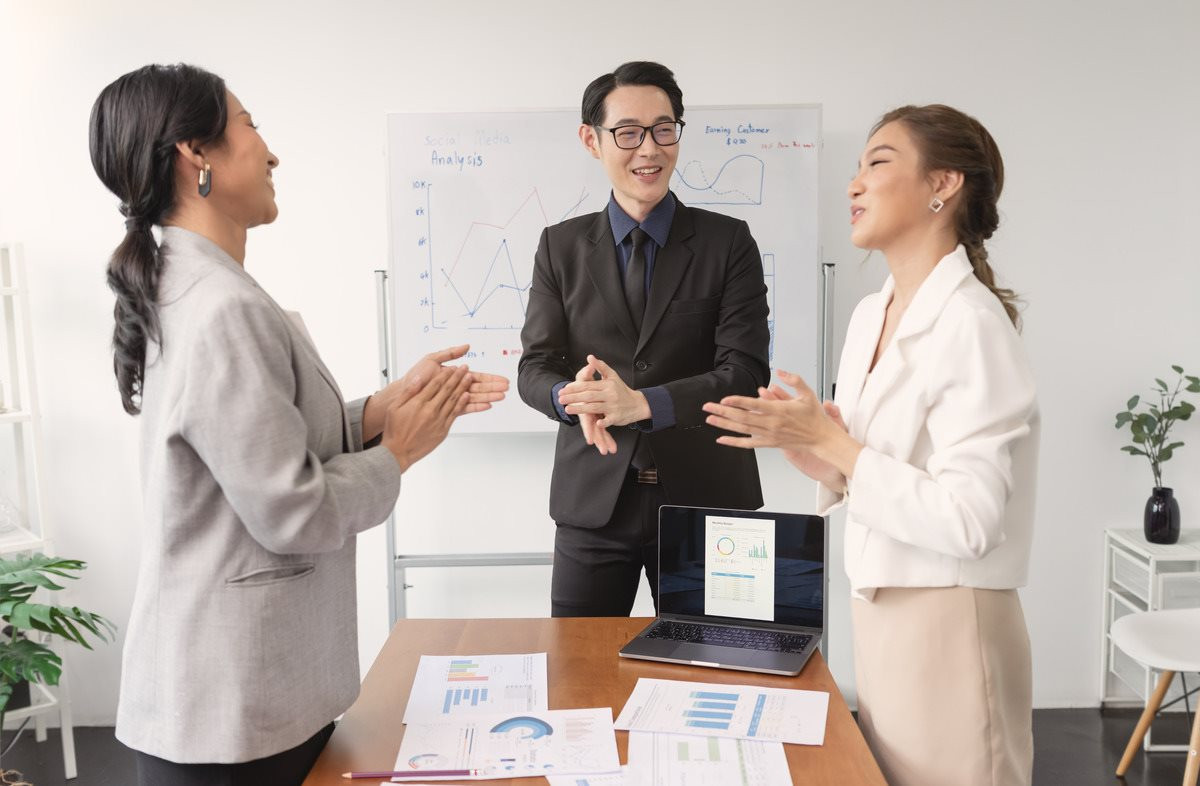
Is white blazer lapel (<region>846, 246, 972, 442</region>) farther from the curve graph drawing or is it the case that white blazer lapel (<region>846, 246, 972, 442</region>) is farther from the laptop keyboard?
the curve graph drawing

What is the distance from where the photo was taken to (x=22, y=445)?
3336 mm

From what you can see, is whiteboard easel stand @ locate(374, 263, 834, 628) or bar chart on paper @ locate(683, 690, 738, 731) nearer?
bar chart on paper @ locate(683, 690, 738, 731)

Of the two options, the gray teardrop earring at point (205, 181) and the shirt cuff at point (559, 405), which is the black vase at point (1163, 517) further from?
the gray teardrop earring at point (205, 181)

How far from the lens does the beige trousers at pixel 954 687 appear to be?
1.45m

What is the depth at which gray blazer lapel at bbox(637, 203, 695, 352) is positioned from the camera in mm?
2252

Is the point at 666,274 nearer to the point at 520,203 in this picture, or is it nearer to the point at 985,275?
the point at 985,275

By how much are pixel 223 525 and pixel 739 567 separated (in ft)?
3.15

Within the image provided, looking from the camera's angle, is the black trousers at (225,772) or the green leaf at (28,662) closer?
the black trousers at (225,772)

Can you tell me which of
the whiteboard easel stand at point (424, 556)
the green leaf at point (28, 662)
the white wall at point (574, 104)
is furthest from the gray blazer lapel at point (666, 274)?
the green leaf at point (28, 662)

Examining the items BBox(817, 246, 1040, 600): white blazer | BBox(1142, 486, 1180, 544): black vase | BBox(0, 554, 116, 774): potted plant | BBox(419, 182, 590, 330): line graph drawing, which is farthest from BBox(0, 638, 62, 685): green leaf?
BBox(1142, 486, 1180, 544): black vase

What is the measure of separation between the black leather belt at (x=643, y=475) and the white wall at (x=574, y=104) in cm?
146

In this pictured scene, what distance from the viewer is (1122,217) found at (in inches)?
141

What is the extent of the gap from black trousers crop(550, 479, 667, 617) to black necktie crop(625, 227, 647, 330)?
0.40m

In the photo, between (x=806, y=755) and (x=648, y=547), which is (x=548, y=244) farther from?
(x=806, y=755)
